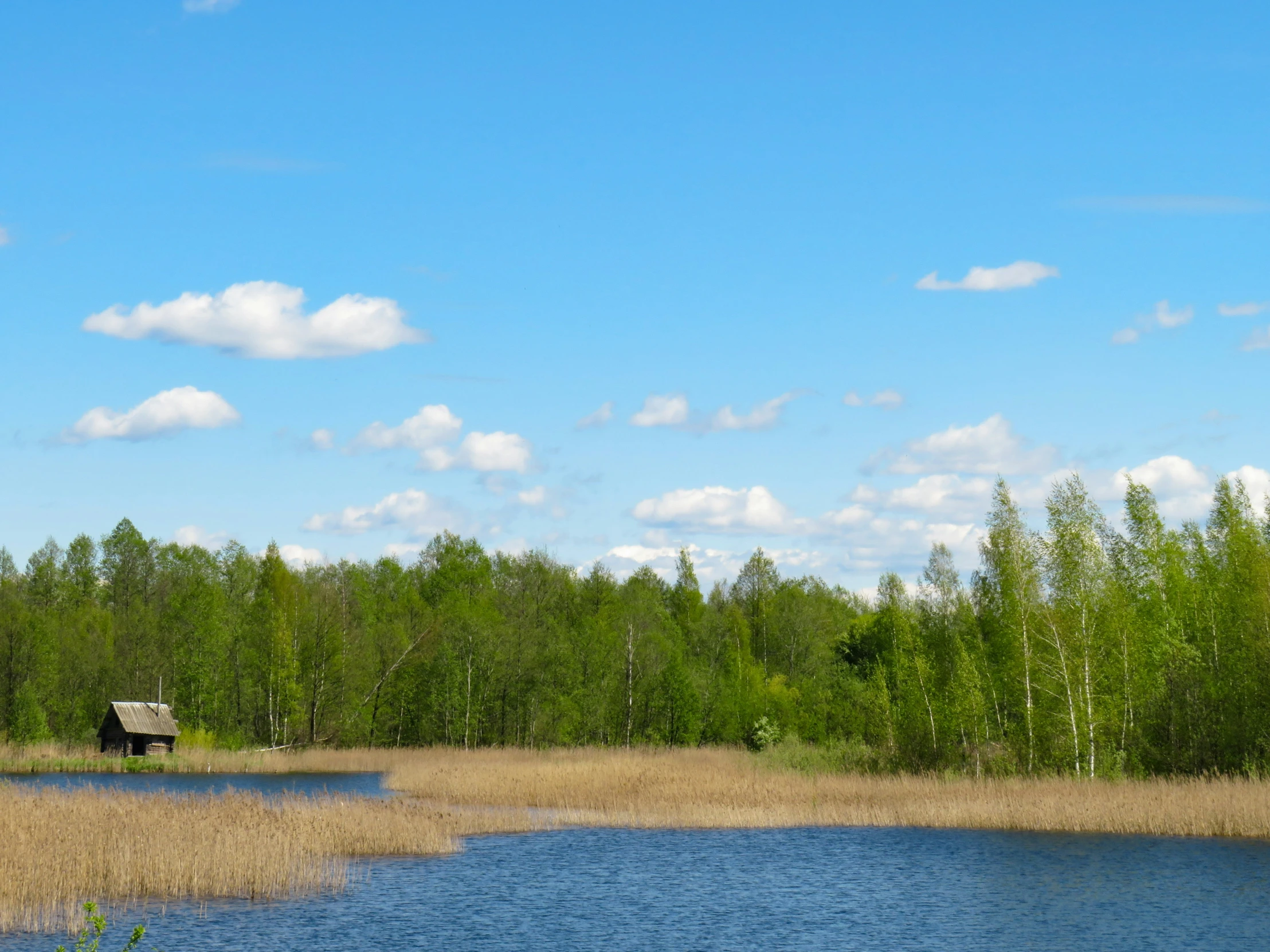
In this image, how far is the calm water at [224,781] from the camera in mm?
48281

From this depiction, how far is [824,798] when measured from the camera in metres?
41.8

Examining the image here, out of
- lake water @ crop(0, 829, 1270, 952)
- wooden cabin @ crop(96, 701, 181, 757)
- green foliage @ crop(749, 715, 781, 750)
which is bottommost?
lake water @ crop(0, 829, 1270, 952)

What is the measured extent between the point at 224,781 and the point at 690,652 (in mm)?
43321

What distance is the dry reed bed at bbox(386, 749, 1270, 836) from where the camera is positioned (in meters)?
33.8

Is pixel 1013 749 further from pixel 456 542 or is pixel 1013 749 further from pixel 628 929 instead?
pixel 456 542

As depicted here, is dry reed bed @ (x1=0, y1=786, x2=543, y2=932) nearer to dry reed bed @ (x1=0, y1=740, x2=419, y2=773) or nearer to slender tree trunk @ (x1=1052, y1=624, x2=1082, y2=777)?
slender tree trunk @ (x1=1052, y1=624, x2=1082, y2=777)

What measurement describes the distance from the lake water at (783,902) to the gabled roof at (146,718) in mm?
38927

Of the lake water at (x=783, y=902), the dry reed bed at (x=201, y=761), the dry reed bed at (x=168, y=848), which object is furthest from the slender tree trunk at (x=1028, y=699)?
the dry reed bed at (x=201, y=761)

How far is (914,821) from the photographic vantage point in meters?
37.9

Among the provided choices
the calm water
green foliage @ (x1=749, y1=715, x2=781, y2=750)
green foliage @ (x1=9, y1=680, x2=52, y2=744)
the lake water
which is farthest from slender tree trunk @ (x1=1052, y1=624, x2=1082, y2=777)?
green foliage @ (x1=9, y1=680, x2=52, y2=744)

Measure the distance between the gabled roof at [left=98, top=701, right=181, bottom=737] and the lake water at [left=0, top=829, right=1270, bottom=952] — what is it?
38.9m

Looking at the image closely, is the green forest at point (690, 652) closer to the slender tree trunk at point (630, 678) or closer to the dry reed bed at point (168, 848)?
the slender tree trunk at point (630, 678)

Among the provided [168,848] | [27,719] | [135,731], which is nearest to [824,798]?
[168,848]

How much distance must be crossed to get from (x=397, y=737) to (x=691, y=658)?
812 inches
